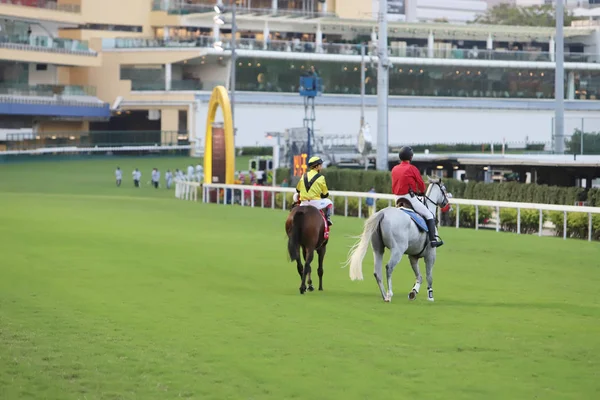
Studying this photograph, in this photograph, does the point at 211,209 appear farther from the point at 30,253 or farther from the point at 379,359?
the point at 379,359

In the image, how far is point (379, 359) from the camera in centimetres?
1148

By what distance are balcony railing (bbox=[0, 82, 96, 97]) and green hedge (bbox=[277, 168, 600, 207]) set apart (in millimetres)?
41510

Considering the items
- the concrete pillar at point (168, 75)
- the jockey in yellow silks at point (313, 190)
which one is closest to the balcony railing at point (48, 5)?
the concrete pillar at point (168, 75)

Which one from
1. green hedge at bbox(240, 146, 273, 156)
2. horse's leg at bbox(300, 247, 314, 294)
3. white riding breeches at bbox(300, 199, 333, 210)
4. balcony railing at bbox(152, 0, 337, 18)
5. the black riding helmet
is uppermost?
balcony railing at bbox(152, 0, 337, 18)

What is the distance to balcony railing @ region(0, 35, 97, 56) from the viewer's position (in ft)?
268

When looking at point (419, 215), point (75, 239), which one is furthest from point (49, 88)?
point (419, 215)

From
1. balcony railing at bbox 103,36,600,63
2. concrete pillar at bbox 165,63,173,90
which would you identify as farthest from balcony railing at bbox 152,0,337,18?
concrete pillar at bbox 165,63,173,90

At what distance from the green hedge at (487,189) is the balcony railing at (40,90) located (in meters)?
41.5

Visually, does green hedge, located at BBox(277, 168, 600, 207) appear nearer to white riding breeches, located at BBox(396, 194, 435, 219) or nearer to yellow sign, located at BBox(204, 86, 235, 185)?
yellow sign, located at BBox(204, 86, 235, 185)

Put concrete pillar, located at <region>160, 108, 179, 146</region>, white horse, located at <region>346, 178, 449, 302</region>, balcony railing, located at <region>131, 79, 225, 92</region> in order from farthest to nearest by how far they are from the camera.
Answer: concrete pillar, located at <region>160, 108, 179, 146</region> < balcony railing, located at <region>131, 79, 225, 92</region> < white horse, located at <region>346, 178, 449, 302</region>

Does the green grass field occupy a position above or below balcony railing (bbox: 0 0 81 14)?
below

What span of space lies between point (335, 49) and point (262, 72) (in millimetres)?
5920

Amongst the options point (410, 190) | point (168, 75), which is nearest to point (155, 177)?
point (168, 75)

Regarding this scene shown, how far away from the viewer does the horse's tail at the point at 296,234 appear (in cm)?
1661
